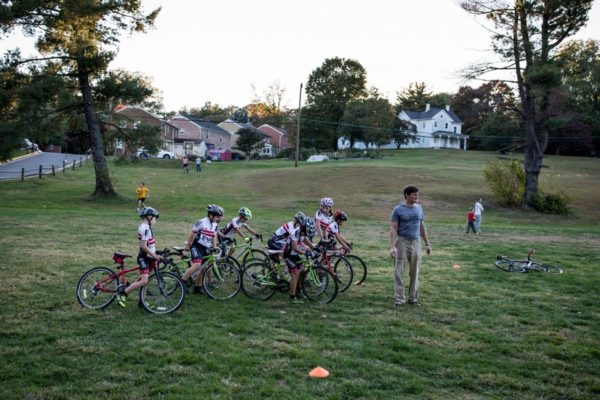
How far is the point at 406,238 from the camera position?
10.0m

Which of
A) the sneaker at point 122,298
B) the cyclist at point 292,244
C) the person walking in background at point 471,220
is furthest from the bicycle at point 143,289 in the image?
the person walking in background at point 471,220

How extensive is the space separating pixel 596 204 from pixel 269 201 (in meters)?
25.3

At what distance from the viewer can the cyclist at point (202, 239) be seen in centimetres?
971

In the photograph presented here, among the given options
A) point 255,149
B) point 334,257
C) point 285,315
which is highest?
point 255,149

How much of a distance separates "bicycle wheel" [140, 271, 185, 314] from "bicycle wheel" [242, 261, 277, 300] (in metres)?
1.58

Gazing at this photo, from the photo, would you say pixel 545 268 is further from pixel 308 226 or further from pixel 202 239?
pixel 202 239

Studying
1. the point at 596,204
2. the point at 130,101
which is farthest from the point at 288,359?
the point at 596,204

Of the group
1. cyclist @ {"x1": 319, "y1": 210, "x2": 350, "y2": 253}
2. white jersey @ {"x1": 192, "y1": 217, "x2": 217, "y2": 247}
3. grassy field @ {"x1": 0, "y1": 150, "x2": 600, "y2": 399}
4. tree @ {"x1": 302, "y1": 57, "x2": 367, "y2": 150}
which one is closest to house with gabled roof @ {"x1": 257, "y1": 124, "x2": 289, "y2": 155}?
tree @ {"x1": 302, "y1": 57, "x2": 367, "y2": 150}

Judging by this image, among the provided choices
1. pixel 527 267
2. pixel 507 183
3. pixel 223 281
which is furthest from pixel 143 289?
pixel 507 183

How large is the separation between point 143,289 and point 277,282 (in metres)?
2.68

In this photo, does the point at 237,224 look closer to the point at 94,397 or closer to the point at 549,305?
the point at 94,397

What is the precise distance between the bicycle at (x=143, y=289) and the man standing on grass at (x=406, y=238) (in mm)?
4106

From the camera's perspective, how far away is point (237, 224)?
11.4 metres

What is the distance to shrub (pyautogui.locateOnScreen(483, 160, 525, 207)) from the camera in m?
37.9
